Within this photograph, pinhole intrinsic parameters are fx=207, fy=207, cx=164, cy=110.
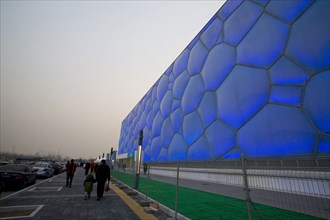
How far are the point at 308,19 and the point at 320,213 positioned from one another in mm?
7823

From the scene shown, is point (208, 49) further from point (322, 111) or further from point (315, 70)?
point (322, 111)

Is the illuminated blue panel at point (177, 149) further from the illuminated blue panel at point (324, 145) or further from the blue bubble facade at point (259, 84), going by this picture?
the illuminated blue panel at point (324, 145)

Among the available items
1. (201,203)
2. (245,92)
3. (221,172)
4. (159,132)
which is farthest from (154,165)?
(201,203)

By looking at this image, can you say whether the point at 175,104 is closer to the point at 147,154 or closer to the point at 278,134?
the point at 147,154

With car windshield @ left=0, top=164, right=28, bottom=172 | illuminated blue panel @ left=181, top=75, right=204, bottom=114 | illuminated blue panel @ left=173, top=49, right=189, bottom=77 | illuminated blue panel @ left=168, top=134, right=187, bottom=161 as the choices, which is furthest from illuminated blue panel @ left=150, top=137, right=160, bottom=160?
car windshield @ left=0, top=164, right=28, bottom=172

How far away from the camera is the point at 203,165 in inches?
571

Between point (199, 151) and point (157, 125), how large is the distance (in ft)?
39.8

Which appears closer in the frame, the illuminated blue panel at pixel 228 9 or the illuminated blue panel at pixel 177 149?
the illuminated blue panel at pixel 228 9

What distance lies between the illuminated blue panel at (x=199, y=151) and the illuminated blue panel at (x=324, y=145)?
276 inches

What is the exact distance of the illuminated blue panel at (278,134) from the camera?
8312 mm

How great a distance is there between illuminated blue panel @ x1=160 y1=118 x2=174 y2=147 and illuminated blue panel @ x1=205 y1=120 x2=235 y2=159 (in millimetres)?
Answer: 7591

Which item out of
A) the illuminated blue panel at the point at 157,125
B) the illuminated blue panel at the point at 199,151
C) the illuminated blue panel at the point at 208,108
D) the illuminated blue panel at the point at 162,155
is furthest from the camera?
the illuminated blue panel at the point at 157,125

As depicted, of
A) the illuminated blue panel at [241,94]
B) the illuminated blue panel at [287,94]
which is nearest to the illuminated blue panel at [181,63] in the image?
the illuminated blue panel at [241,94]

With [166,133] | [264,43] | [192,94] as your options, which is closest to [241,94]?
[264,43]
